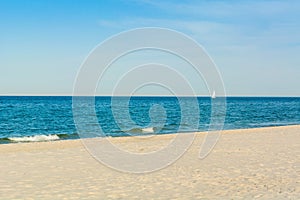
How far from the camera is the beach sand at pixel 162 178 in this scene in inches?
337

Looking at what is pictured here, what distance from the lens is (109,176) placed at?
10.8 metres

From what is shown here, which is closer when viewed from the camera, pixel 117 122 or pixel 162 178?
pixel 162 178

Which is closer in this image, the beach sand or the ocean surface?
the beach sand

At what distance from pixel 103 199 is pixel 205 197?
2.01 metres

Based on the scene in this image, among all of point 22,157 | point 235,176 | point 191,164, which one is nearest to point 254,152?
point 191,164

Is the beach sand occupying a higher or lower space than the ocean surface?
higher

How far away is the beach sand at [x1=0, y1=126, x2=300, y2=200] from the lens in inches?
337

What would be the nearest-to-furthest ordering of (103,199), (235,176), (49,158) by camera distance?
(103,199) → (235,176) → (49,158)

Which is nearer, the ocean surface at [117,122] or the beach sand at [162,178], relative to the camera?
the beach sand at [162,178]

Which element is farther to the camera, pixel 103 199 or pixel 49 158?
pixel 49 158

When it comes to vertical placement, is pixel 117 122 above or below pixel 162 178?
below

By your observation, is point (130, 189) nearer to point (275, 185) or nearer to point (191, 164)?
point (275, 185)

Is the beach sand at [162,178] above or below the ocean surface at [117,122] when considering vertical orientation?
above

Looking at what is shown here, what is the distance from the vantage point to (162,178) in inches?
413
